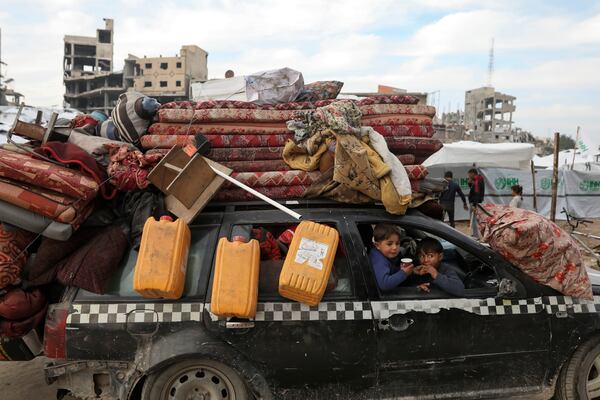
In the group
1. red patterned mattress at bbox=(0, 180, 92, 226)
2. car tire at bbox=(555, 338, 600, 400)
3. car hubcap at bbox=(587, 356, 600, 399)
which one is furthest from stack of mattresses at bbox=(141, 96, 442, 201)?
car hubcap at bbox=(587, 356, 600, 399)

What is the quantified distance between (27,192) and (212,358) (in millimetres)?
1520

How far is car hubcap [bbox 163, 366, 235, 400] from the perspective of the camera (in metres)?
2.87

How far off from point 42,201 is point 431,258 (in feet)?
8.52

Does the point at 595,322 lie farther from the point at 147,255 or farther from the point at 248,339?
the point at 147,255

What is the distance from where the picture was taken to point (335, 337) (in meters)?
2.89

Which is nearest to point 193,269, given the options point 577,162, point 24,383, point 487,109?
point 24,383

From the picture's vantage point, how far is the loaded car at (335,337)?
2807mm

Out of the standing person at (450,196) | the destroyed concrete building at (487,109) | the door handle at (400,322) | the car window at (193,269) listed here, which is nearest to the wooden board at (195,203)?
the car window at (193,269)

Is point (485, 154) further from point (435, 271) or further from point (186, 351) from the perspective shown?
point (186, 351)

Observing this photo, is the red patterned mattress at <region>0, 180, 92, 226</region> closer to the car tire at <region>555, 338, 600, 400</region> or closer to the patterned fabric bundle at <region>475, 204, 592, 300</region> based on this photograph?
the patterned fabric bundle at <region>475, 204, 592, 300</region>

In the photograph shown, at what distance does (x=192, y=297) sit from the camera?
285cm

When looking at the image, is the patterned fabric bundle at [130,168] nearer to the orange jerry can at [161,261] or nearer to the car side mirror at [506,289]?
the orange jerry can at [161,261]

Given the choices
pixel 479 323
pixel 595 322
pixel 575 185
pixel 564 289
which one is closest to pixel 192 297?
pixel 479 323

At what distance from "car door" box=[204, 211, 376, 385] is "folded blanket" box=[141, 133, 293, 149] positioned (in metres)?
1.02
